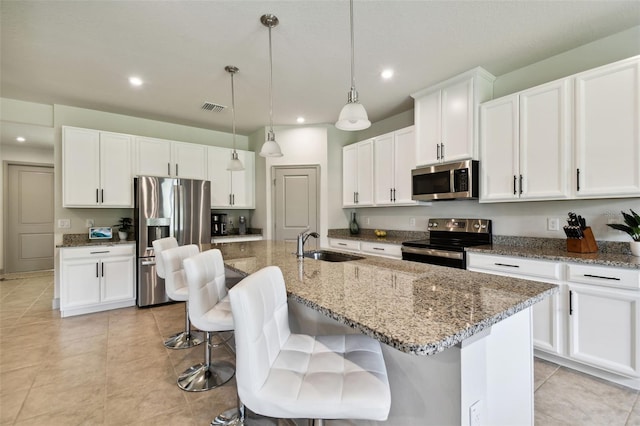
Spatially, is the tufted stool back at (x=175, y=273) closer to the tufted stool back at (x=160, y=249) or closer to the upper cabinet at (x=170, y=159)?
the tufted stool back at (x=160, y=249)

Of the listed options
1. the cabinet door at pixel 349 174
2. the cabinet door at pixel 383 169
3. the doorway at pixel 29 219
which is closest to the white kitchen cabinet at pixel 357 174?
the cabinet door at pixel 349 174

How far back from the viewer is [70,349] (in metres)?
2.62

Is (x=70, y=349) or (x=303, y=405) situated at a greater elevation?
(x=303, y=405)

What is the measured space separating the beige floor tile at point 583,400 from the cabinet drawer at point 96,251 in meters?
4.37

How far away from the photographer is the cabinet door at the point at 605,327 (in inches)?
75.2

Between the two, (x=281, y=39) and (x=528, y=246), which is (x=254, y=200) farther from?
(x=528, y=246)

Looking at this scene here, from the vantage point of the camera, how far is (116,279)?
3684 mm

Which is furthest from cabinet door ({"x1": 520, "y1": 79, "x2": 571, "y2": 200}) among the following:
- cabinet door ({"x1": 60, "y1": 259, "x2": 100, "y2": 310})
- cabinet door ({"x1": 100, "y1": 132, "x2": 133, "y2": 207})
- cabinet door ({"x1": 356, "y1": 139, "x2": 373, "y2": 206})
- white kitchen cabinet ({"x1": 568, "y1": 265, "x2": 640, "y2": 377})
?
cabinet door ({"x1": 60, "y1": 259, "x2": 100, "y2": 310})

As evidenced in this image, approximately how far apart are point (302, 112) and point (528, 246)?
10.2 feet

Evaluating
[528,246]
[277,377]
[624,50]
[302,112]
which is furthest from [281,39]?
[528,246]

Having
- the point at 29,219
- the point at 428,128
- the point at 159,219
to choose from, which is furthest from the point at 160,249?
the point at 29,219

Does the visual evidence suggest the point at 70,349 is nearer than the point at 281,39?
No

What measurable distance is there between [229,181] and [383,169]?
8.21ft

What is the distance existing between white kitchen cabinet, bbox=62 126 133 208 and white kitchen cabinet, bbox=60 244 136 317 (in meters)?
0.63
